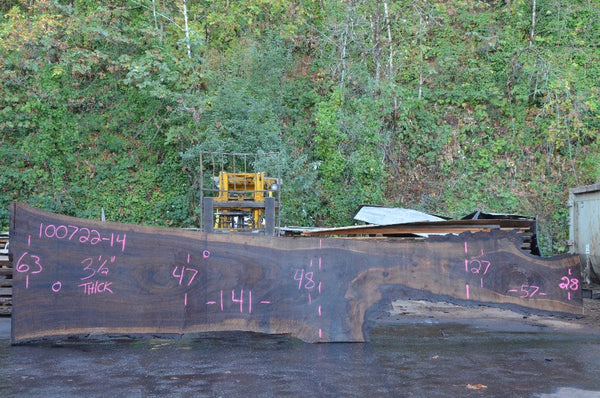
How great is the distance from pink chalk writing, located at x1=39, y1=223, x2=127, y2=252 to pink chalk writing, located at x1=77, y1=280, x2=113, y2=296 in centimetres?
42

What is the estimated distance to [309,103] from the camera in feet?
67.6

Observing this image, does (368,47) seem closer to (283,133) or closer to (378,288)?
(283,133)

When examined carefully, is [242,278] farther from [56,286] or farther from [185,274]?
[56,286]

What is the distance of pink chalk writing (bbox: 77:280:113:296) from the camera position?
21.8 feet

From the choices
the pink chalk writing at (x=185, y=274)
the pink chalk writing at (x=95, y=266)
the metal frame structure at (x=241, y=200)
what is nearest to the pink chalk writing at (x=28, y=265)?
the pink chalk writing at (x=95, y=266)

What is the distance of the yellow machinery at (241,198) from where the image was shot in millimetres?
11273

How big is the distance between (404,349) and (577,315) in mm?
2044

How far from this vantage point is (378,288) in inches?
267

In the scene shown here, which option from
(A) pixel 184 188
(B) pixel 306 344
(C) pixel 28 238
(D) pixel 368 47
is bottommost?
(B) pixel 306 344

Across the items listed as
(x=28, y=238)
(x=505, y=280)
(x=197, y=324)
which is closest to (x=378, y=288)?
(x=505, y=280)

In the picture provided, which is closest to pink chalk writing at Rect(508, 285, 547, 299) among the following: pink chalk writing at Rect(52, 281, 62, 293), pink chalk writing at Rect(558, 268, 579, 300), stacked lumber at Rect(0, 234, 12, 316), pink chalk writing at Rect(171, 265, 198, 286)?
pink chalk writing at Rect(558, 268, 579, 300)

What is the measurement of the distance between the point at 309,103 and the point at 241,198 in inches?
367

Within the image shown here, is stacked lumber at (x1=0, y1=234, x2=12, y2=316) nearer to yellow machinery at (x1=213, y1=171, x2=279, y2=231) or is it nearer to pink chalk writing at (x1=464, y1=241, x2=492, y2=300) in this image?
yellow machinery at (x1=213, y1=171, x2=279, y2=231)

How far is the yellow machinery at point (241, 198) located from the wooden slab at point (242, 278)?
14.1ft
